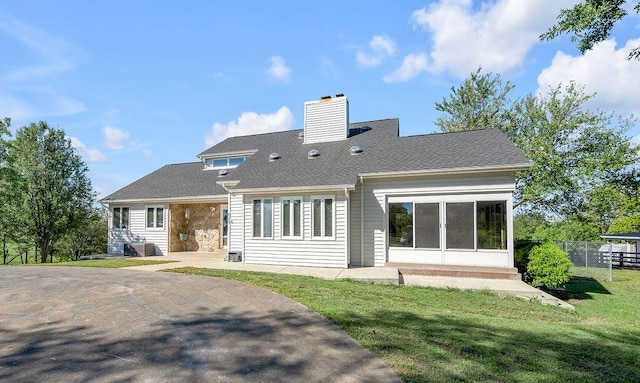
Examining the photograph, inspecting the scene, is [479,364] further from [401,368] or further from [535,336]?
[535,336]

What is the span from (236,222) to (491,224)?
9.69 meters

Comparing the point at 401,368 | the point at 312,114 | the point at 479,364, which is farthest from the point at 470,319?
the point at 312,114

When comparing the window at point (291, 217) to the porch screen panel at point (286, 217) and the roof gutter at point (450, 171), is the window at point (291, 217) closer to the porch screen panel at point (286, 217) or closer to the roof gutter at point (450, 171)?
the porch screen panel at point (286, 217)

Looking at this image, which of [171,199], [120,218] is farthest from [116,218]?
[171,199]

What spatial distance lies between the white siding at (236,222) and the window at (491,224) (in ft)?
29.0

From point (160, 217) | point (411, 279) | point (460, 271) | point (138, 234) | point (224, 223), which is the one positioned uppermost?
point (160, 217)

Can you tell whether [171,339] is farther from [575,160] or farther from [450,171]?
[575,160]

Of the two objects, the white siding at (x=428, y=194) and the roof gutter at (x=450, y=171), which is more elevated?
the roof gutter at (x=450, y=171)

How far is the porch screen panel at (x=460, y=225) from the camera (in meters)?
10.6

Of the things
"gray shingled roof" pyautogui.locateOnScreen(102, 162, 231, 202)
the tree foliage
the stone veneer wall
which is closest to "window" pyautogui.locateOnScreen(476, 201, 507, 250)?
"gray shingled roof" pyautogui.locateOnScreen(102, 162, 231, 202)

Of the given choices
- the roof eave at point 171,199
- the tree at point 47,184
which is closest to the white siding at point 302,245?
the roof eave at point 171,199

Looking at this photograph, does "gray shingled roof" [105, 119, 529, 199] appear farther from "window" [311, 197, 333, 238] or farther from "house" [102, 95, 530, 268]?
"window" [311, 197, 333, 238]

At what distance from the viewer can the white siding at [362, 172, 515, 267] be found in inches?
404

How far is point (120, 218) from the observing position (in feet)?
55.4
